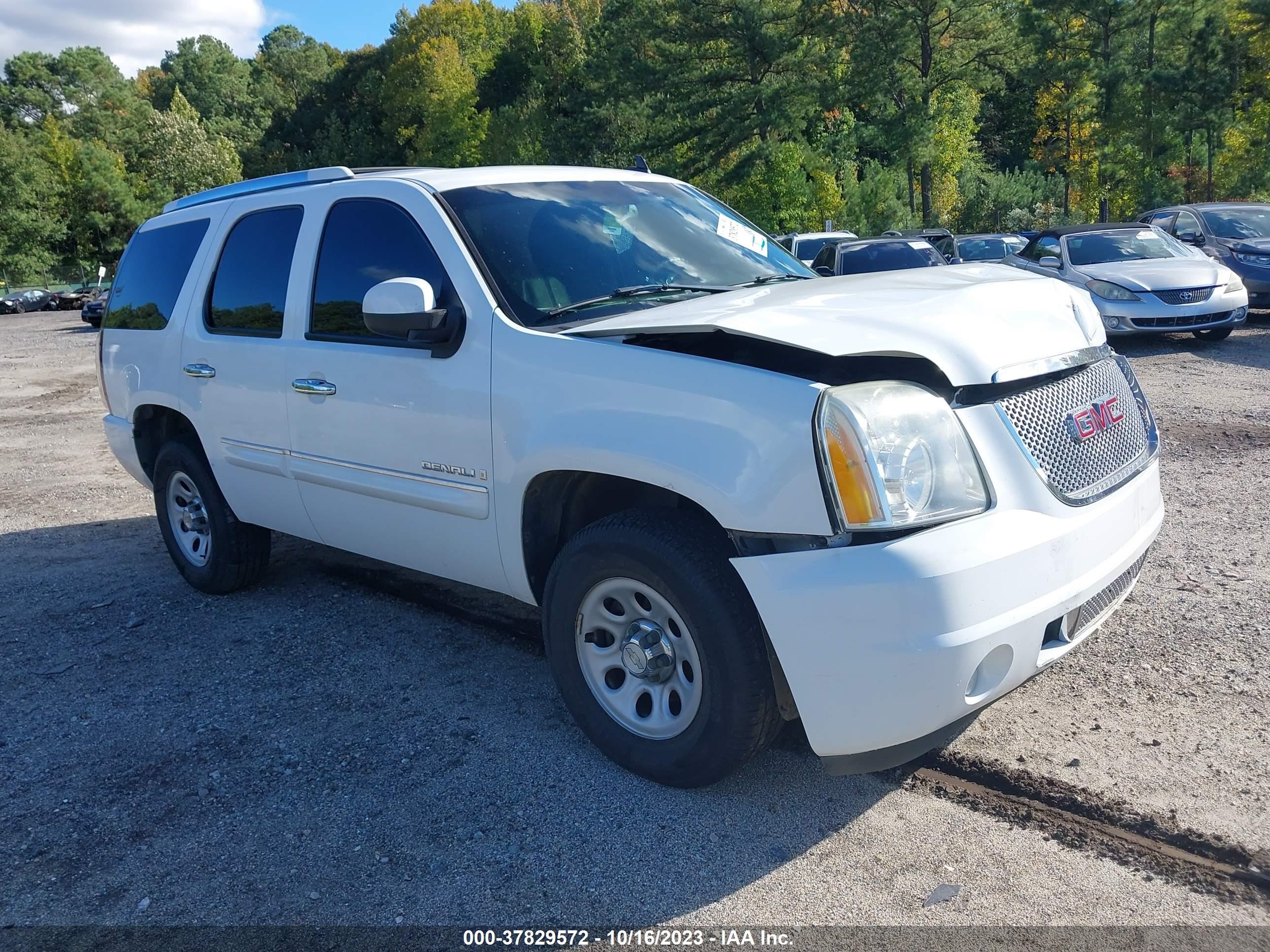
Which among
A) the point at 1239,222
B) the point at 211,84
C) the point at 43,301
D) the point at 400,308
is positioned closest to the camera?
the point at 400,308

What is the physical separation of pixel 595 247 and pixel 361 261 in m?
0.99

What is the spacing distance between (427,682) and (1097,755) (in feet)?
8.40

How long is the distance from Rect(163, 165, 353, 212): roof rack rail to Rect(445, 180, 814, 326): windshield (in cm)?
79

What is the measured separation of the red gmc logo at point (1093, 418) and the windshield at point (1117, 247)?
10.8 m

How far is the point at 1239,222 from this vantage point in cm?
1505

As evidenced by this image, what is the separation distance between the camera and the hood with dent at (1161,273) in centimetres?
1202

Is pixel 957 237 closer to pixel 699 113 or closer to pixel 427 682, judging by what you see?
pixel 427 682

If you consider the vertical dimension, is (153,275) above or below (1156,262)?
above

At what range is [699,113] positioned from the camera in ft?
130

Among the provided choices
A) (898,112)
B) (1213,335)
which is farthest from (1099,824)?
(898,112)

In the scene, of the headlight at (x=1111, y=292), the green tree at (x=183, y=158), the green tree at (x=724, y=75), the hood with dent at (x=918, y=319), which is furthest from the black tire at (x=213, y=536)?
the green tree at (x=183, y=158)

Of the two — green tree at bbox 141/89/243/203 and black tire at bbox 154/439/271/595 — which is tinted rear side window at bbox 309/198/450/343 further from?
green tree at bbox 141/89/243/203

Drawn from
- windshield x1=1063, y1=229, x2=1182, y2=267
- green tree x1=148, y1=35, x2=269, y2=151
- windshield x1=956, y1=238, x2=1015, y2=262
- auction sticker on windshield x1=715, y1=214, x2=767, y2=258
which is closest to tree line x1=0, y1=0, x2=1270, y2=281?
windshield x1=956, y1=238, x2=1015, y2=262

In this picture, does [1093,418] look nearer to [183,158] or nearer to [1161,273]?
[1161,273]
